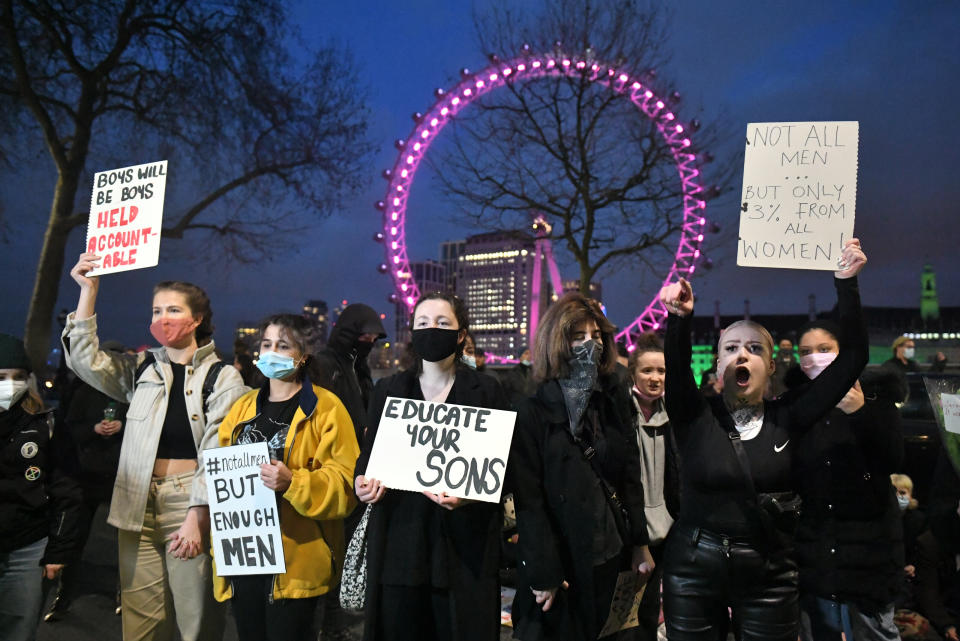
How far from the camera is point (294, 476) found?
286 cm

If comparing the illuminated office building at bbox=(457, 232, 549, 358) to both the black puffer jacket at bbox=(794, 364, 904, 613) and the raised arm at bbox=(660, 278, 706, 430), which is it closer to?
the black puffer jacket at bbox=(794, 364, 904, 613)

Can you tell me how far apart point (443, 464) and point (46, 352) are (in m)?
11.2

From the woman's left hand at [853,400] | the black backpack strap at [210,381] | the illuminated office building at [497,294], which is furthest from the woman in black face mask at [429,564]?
the illuminated office building at [497,294]

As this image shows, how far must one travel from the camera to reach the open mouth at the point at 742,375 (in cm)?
282

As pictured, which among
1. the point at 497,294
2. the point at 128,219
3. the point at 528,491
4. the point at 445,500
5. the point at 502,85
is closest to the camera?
the point at 445,500

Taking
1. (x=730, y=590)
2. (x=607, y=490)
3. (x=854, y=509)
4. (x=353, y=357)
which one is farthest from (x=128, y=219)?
(x=854, y=509)

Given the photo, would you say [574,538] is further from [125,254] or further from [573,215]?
[573,215]

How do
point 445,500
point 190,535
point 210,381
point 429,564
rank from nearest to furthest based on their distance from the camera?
point 445,500
point 429,564
point 190,535
point 210,381

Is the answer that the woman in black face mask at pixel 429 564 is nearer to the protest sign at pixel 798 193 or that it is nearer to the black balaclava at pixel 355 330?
the protest sign at pixel 798 193

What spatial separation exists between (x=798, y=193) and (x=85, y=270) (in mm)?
3787

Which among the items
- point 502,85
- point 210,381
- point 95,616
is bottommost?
point 95,616

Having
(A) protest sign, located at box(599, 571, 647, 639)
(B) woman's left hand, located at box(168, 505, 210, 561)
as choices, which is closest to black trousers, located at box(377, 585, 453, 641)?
(A) protest sign, located at box(599, 571, 647, 639)

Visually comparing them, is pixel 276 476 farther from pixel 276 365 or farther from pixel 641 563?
pixel 641 563

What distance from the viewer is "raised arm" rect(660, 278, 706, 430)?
2.75 meters
